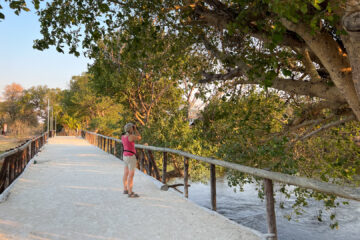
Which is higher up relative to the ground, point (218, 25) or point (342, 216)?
point (218, 25)

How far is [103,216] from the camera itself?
4984 mm

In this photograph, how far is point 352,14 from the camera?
3.42 meters

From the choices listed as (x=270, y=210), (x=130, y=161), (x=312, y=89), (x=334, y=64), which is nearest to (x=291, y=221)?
(x=312, y=89)

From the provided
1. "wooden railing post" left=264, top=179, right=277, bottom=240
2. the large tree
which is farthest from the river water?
"wooden railing post" left=264, top=179, right=277, bottom=240

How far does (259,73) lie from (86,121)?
59.4 m

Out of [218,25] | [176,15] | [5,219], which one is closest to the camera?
[5,219]

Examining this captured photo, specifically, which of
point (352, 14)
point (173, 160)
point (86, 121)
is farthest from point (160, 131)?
point (86, 121)

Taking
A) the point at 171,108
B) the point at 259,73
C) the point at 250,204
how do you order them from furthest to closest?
the point at 171,108 → the point at 250,204 → the point at 259,73

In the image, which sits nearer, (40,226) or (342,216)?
(40,226)

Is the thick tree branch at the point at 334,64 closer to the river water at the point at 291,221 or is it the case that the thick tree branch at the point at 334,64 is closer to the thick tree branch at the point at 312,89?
the thick tree branch at the point at 312,89

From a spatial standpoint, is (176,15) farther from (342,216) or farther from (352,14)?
(342,216)

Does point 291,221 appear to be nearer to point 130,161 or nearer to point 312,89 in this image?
point 312,89

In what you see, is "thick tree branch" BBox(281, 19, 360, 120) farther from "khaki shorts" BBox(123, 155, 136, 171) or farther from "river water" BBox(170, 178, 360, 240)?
"river water" BBox(170, 178, 360, 240)

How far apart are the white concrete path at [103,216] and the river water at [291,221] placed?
343 inches
